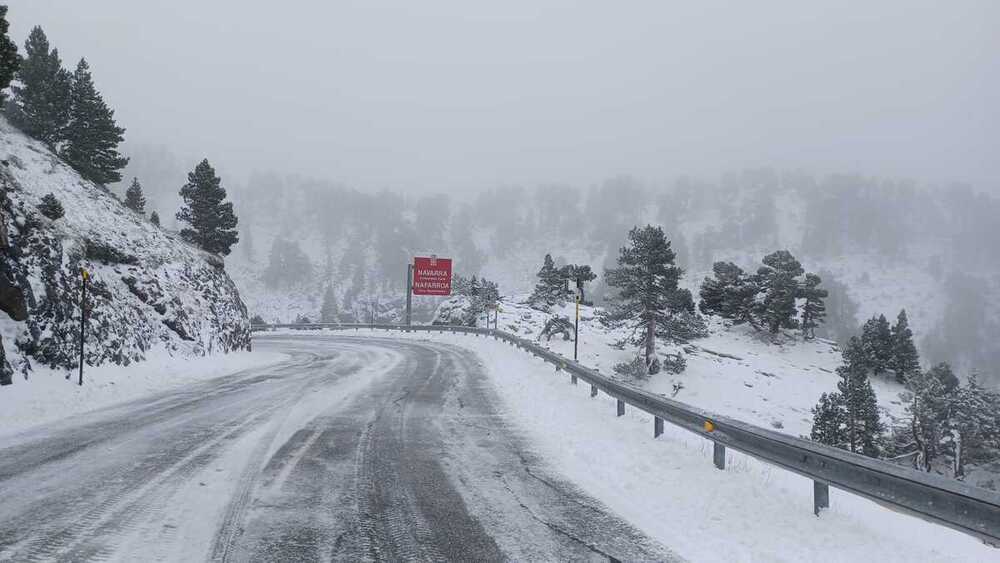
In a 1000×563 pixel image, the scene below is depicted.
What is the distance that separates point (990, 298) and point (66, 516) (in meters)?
274

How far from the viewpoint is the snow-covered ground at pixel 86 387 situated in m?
9.26

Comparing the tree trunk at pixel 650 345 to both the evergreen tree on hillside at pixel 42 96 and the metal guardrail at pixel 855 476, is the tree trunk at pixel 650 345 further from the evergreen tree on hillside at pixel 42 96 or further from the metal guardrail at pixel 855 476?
the evergreen tree on hillside at pixel 42 96

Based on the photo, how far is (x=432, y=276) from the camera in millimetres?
44562

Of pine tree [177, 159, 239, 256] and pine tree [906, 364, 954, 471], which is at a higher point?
pine tree [177, 159, 239, 256]

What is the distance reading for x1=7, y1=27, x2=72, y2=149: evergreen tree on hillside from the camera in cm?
2641

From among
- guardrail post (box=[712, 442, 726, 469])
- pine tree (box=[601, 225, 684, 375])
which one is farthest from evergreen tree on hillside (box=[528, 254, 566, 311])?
guardrail post (box=[712, 442, 726, 469])

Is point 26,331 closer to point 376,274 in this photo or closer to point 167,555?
point 167,555

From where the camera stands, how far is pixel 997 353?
152 meters

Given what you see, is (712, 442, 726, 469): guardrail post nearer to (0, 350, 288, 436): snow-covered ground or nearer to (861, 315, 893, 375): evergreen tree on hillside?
(0, 350, 288, 436): snow-covered ground

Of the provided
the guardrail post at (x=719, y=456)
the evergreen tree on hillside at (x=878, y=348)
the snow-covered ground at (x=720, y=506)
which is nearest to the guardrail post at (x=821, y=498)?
the snow-covered ground at (x=720, y=506)

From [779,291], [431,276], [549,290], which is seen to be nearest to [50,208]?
[431,276]

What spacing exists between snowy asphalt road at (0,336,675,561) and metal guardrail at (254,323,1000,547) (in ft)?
6.73

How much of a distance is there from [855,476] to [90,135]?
37203 mm

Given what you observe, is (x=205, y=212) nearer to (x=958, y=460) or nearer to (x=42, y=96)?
(x=42, y=96)
